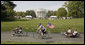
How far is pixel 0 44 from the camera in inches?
445

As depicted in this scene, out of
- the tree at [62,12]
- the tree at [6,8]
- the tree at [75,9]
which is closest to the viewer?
the tree at [6,8]

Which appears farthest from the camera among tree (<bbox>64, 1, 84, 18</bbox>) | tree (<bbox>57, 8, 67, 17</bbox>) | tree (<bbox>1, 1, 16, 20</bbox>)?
tree (<bbox>57, 8, 67, 17</bbox>)

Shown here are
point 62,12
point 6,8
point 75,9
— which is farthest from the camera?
point 62,12

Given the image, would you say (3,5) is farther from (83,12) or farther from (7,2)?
(83,12)

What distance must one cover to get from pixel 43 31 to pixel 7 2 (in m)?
21.8

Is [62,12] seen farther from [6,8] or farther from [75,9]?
[6,8]

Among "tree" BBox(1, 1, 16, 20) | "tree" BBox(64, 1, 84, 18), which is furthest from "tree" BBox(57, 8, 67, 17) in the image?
"tree" BBox(1, 1, 16, 20)

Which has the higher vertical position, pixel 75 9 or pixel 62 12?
pixel 75 9

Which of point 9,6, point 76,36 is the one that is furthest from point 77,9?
point 76,36

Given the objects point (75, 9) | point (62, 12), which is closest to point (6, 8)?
point (75, 9)

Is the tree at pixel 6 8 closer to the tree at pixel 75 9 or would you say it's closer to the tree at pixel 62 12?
the tree at pixel 75 9

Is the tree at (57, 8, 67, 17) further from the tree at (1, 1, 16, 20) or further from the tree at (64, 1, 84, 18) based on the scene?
the tree at (1, 1, 16, 20)

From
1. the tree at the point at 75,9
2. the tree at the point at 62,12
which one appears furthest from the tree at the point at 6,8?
the tree at the point at 62,12

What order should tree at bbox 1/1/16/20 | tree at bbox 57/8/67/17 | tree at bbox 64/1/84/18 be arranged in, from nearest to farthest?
1. tree at bbox 1/1/16/20
2. tree at bbox 64/1/84/18
3. tree at bbox 57/8/67/17
